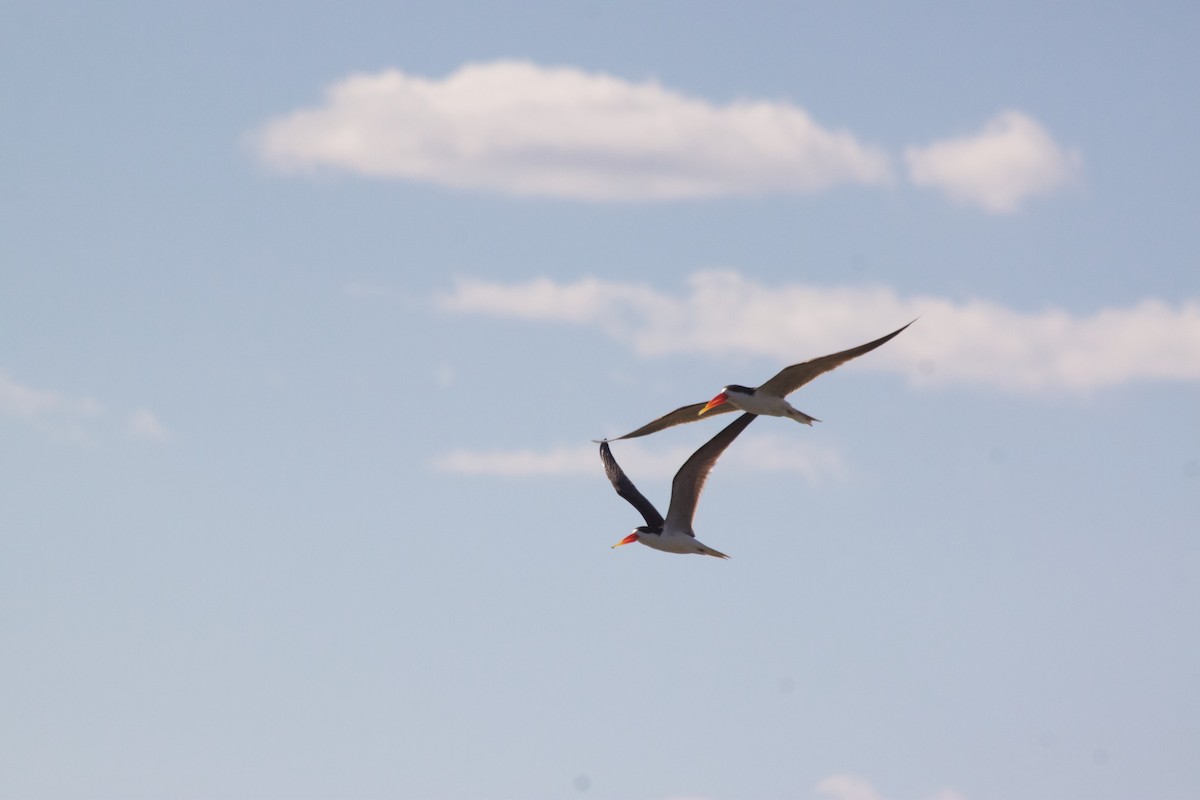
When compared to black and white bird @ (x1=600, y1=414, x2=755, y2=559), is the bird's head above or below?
above

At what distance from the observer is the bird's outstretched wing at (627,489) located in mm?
42875

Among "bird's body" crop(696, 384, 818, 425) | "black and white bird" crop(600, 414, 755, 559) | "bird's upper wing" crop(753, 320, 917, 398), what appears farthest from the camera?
"black and white bird" crop(600, 414, 755, 559)

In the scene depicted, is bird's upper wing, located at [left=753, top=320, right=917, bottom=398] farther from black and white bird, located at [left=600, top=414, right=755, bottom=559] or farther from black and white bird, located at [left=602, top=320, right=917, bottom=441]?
black and white bird, located at [left=600, top=414, right=755, bottom=559]

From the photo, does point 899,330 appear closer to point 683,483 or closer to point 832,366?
point 832,366

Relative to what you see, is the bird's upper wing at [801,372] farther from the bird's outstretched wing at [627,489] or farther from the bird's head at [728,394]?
the bird's outstretched wing at [627,489]

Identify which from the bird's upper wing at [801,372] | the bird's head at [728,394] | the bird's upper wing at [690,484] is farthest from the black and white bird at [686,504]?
the bird's upper wing at [801,372]

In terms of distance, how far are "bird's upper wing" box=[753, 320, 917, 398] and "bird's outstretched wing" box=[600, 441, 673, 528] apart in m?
5.91

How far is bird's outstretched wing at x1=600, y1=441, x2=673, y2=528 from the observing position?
42.9 meters

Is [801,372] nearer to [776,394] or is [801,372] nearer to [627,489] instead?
[776,394]

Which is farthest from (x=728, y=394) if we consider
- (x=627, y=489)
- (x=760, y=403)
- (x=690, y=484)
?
(x=627, y=489)

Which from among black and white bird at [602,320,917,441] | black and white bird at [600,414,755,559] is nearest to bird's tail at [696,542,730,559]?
black and white bird at [600,414,755,559]

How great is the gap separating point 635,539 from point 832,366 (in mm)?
8422

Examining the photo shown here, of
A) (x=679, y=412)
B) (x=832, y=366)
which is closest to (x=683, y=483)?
(x=679, y=412)

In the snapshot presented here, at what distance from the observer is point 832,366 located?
36.4 meters
